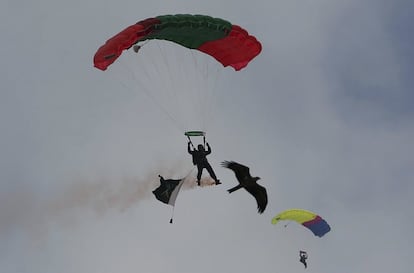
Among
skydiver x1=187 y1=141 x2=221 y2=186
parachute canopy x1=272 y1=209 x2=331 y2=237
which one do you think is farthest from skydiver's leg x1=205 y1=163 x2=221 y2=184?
parachute canopy x1=272 y1=209 x2=331 y2=237

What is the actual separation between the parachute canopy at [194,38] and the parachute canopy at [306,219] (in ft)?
37.6

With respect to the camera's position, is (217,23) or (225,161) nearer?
(225,161)

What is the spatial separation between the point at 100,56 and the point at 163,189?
6.71 m

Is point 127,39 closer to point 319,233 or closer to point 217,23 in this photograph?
point 217,23

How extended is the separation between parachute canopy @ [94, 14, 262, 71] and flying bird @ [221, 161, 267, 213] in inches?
194

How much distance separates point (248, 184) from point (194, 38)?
5821 mm

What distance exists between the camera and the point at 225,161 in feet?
91.8

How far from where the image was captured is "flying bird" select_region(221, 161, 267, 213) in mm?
28141

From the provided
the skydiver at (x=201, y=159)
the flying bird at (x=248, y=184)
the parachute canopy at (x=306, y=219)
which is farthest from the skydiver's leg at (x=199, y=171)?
the parachute canopy at (x=306, y=219)

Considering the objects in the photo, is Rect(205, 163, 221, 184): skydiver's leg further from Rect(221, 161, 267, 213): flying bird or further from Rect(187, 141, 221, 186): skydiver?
Rect(221, 161, 267, 213): flying bird

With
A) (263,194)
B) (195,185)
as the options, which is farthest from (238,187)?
(195,185)

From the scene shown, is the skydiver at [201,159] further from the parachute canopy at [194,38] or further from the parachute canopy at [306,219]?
the parachute canopy at [306,219]

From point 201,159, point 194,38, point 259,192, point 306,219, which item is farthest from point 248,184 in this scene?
point 306,219

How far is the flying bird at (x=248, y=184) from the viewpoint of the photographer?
2814cm
